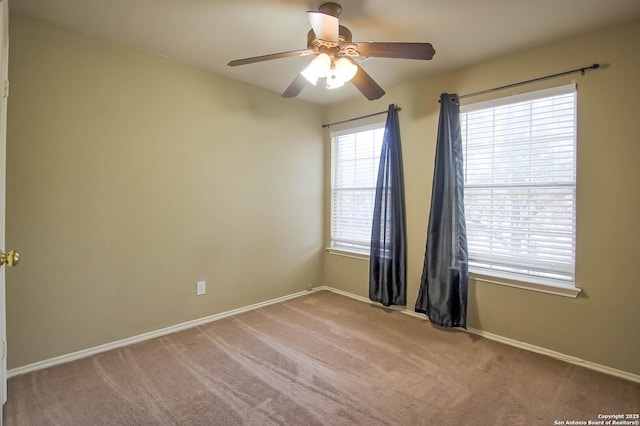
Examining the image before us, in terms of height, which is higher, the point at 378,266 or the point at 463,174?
the point at 463,174

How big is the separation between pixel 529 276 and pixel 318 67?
2.32 m

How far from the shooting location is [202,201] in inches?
117

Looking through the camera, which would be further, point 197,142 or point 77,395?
point 197,142

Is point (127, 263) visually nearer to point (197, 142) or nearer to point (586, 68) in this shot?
point (197, 142)

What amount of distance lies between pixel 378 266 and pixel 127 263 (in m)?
2.39

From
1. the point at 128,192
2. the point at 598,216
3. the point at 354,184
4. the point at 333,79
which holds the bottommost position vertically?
the point at 598,216

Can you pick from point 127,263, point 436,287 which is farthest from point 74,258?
point 436,287

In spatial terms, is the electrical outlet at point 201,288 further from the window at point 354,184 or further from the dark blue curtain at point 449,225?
the dark blue curtain at point 449,225

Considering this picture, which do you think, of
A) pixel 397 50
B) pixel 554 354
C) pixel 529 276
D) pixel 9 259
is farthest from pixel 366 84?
pixel 554 354

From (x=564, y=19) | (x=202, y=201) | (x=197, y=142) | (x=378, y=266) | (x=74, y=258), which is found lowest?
(x=378, y=266)

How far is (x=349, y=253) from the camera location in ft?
12.7

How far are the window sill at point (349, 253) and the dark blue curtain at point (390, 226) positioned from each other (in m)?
0.24

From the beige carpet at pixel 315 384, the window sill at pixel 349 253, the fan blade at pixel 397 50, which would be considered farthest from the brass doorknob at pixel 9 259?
the window sill at pixel 349 253

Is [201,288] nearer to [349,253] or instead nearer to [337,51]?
[349,253]
